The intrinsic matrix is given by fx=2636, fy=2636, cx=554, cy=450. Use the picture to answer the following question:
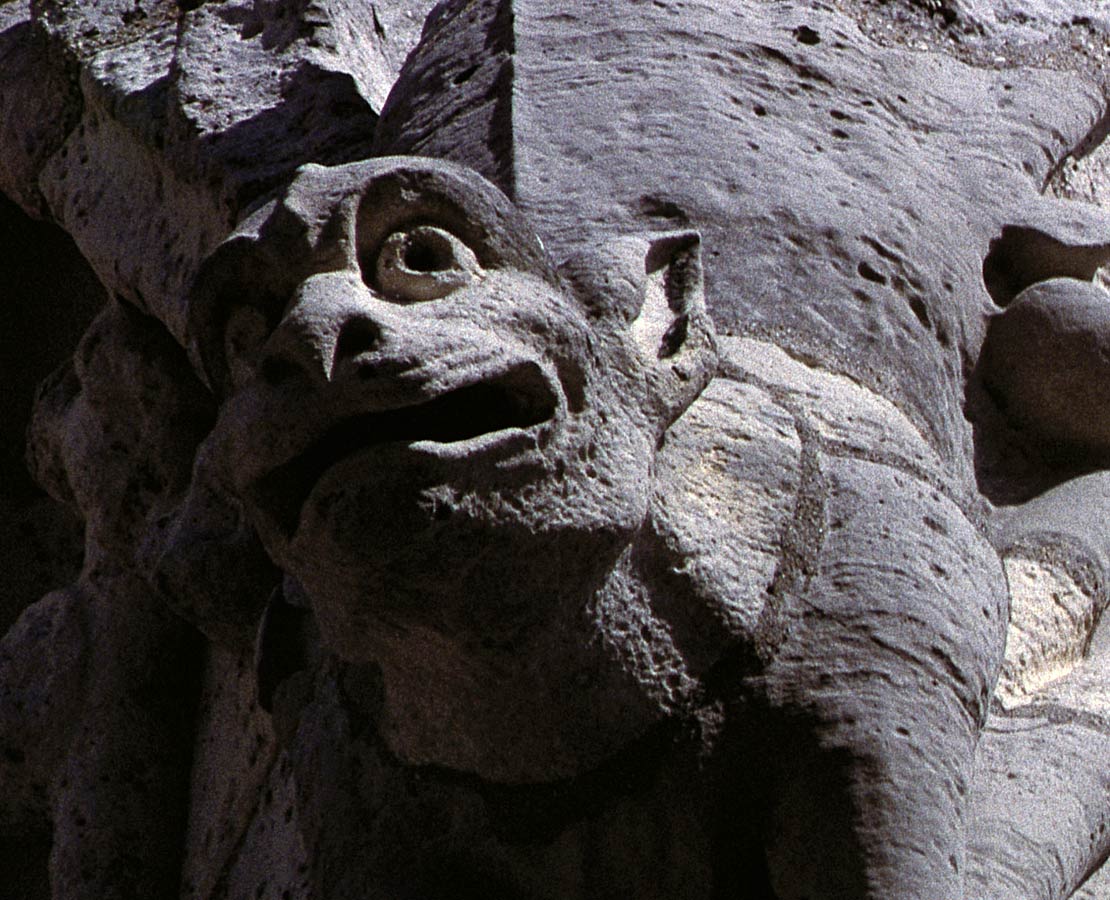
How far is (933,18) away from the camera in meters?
2.77

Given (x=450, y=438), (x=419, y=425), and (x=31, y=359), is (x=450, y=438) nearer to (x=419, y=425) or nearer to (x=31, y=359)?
(x=419, y=425)

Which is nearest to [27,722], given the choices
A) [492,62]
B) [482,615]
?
[492,62]

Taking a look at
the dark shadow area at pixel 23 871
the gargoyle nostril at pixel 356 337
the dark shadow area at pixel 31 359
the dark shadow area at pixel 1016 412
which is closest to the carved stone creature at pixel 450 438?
the gargoyle nostril at pixel 356 337

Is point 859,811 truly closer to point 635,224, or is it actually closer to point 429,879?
point 429,879

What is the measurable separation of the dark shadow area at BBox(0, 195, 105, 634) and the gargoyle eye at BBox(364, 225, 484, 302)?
1310mm

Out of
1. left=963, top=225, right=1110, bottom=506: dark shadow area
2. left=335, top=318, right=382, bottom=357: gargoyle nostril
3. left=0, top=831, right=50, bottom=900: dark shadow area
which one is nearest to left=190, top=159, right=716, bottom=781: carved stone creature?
left=335, top=318, right=382, bottom=357: gargoyle nostril

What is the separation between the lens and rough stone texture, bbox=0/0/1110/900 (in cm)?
184

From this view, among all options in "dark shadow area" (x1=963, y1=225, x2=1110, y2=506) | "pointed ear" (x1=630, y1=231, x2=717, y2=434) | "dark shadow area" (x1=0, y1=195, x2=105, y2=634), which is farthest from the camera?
"dark shadow area" (x1=0, y1=195, x2=105, y2=634)

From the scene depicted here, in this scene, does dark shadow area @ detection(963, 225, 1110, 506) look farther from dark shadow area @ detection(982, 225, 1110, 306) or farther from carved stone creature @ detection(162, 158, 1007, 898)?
carved stone creature @ detection(162, 158, 1007, 898)

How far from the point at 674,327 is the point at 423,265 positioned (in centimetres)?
22

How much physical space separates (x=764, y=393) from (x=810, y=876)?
413 mm

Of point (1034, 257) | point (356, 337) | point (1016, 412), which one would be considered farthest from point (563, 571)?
point (1034, 257)

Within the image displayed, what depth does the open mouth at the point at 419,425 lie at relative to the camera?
180 centimetres

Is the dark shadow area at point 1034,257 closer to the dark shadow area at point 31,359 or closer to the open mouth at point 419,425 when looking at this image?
the open mouth at point 419,425
